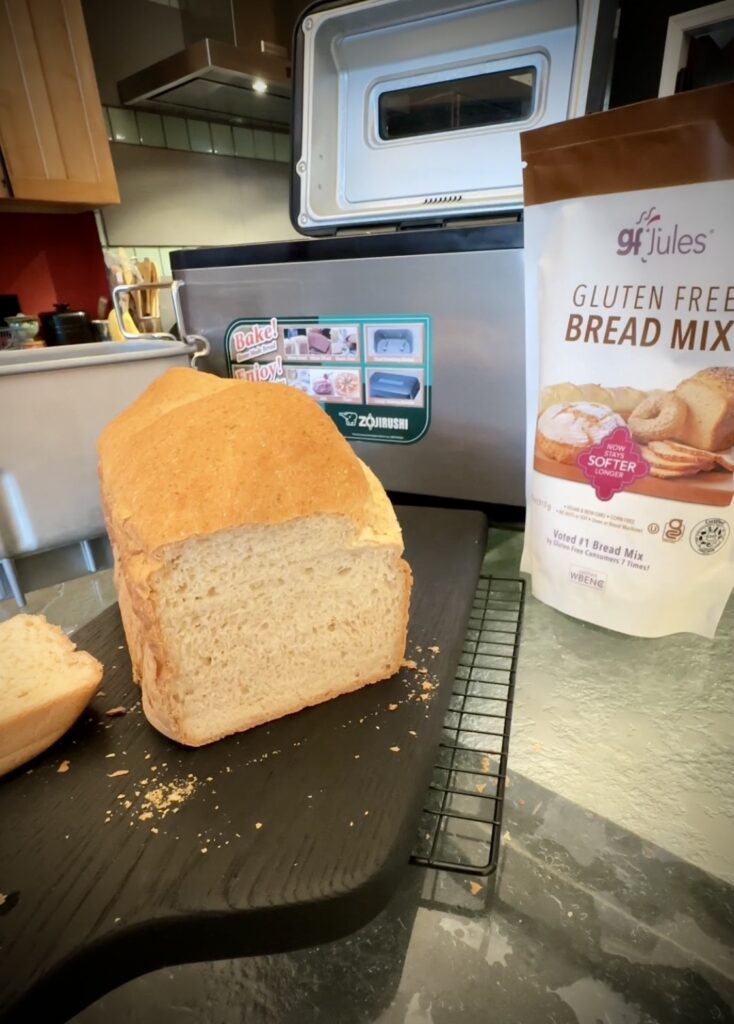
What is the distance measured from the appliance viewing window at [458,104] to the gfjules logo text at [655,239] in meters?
0.44

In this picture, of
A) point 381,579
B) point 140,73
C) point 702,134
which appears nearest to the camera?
point 702,134

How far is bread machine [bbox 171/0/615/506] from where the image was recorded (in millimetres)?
885

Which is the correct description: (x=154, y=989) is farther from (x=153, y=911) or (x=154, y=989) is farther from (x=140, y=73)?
(x=140, y=73)

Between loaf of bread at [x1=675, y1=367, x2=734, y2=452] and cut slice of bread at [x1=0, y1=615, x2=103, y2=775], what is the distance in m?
0.71

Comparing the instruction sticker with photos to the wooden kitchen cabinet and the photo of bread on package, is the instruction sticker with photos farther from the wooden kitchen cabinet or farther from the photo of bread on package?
the wooden kitchen cabinet

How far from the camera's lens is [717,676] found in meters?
0.71

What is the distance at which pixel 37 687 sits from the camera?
23.5 inches

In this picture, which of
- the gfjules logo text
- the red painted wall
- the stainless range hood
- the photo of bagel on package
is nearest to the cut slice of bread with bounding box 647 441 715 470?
the photo of bagel on package

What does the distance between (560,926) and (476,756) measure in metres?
0.18

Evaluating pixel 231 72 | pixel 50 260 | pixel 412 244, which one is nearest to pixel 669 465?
pixel 412 244

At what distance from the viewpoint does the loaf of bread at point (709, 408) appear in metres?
0.61

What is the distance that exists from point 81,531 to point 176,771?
507mm

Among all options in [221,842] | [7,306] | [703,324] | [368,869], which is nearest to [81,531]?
[221,842]

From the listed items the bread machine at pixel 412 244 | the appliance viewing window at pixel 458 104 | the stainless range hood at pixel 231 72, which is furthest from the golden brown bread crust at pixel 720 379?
the stainless range hood at pixel 231 72
